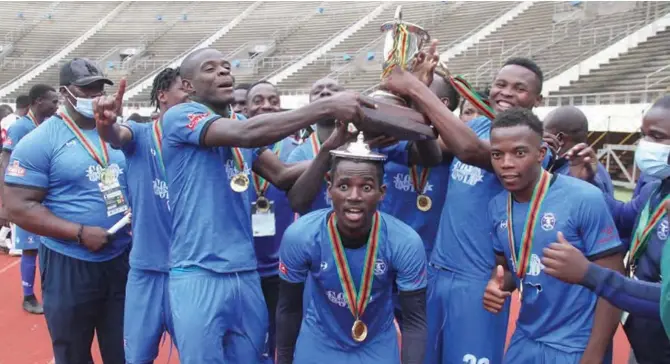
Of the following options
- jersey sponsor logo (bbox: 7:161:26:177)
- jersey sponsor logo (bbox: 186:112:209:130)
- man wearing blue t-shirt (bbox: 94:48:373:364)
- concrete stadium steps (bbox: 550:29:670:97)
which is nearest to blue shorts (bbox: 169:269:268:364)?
man wearing blue t-shirt (bbox: 94:48:373:364)

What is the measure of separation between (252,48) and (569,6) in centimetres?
1580

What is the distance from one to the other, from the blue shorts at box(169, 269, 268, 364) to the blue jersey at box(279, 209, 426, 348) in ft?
0.76

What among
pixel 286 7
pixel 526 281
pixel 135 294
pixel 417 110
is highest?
pixel 286 7

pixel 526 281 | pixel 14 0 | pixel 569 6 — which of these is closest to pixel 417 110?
pixel 526 281

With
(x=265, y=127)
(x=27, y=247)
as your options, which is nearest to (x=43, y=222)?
(x=265, y=127)

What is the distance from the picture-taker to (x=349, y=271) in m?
2.85

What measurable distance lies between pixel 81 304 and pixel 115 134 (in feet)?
3.88

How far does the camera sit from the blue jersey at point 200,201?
9.32ft

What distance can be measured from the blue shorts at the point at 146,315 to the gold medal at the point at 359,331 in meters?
1.10

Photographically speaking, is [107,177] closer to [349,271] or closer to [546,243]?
[349,271]

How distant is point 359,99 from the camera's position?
264 centimetres

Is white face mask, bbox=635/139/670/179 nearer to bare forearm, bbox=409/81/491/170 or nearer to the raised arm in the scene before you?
bare forearm, bbox=409/81/491/170

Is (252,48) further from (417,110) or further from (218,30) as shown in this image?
(417,110)

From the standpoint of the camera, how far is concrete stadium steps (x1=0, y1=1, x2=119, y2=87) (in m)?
32.7
